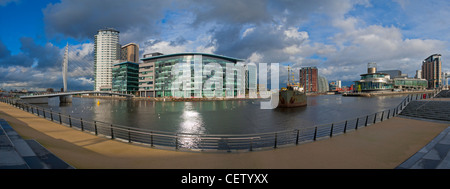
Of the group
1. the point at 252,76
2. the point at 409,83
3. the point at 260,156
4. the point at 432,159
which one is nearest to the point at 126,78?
the point at 252,76

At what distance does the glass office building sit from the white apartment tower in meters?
98.6

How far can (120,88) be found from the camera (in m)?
128

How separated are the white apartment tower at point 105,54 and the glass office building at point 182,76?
324 feet

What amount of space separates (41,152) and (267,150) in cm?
777

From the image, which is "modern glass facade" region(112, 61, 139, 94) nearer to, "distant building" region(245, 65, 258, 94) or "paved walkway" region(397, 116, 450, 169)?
"distant building" region(245, 65, 258, 94)

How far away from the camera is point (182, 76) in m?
99.7

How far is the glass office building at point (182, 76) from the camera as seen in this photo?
325ft

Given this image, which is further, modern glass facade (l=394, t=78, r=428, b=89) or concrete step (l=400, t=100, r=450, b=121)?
modern glass facade (l=394, t=78, r=428, b=89)

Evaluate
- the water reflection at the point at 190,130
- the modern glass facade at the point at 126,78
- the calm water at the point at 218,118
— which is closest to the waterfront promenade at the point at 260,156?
the water reflection at the point at 190,130

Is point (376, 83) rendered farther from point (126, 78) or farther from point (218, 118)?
point (126, 78)

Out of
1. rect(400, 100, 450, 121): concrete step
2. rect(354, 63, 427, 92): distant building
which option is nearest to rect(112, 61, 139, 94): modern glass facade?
rect(400, 100, 450, 121): concrete step

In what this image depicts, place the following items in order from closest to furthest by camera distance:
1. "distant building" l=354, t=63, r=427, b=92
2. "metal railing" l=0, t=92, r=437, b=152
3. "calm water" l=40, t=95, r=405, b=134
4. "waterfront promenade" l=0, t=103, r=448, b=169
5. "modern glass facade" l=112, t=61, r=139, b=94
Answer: "waterfront promenade" l=0, t=103, r=448, b=169
"metal railing" l=0, t=92, r=437, b=152
"calm water" l=40, t=95, r=405, b=134
"modern glass facade" l=112, t=61, r=139, b=94
"distant building" l=354, t=63, r=427, b=92

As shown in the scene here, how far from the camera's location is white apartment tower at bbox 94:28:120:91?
186000mm
